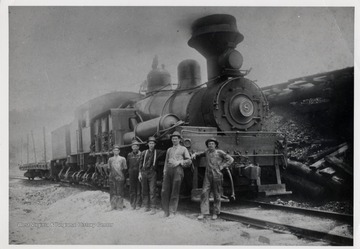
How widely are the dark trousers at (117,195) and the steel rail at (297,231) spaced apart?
98.1 inches

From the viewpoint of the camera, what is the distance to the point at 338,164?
7238 millimetres

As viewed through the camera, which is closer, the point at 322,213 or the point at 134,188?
the point at 322,213

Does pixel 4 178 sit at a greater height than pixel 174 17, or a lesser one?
lesser

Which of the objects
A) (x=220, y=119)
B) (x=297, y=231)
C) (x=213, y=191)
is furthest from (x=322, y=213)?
(x=220, y=119)

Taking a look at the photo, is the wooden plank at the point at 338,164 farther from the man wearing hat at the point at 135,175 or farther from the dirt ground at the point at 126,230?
the man wearing hat at the point at 135,175

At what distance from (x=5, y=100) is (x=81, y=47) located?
1901mm

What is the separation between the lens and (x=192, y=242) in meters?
5.49

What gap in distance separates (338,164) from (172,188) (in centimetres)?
337

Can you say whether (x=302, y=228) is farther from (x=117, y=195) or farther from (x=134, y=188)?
(x=117, y=195)

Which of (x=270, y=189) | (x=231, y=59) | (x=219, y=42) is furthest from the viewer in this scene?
(x=219, y=42)

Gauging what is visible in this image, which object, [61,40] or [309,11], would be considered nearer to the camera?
[309,11]

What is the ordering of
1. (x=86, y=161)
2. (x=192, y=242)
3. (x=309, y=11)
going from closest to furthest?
(x=192, y=242)
(x=309, y=11)
(x=86, y=161)

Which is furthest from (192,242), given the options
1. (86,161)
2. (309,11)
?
(86,161)
